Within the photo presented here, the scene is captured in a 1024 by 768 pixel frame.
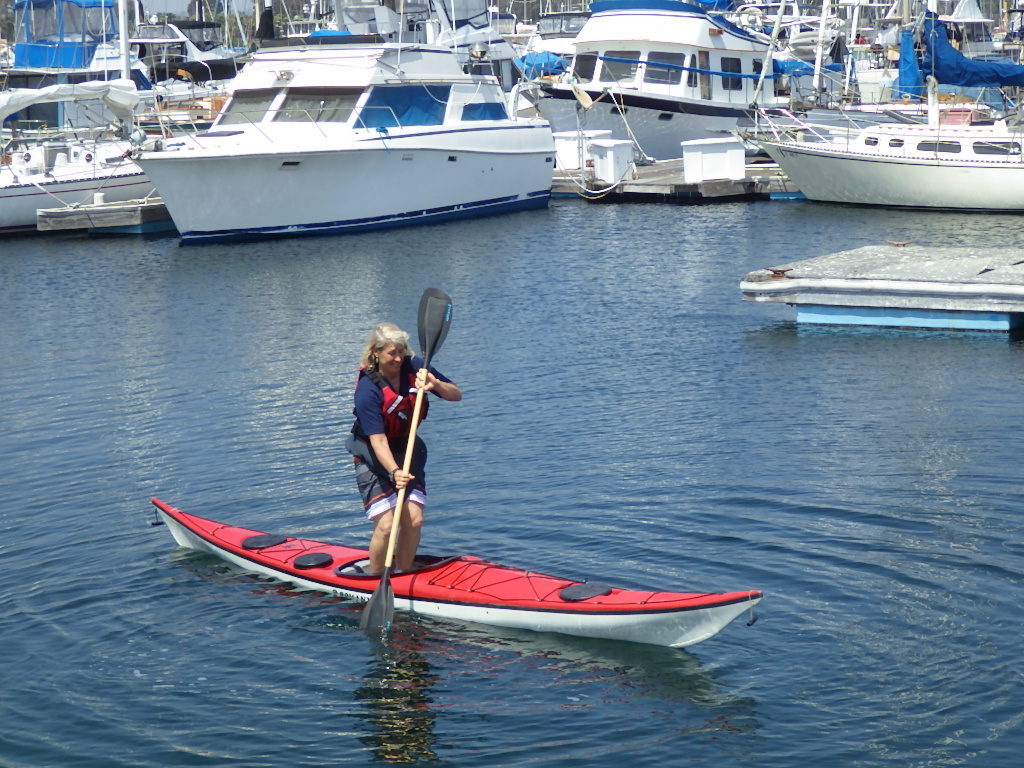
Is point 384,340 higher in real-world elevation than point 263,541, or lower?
higher

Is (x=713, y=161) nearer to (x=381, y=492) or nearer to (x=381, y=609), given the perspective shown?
(x=381, y=492)

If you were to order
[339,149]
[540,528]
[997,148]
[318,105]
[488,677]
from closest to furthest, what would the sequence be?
[488,677] < [540,528] < [339,149] < [997,148] < [318,105]

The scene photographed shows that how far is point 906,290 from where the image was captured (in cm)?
1697

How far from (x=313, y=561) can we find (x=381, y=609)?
994 millimetres

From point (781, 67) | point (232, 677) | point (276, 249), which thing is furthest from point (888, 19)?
point (232, 677)

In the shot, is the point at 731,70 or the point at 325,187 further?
Result: the point at 731,70

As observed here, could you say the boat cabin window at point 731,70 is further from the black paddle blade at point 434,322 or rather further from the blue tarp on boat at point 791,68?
the black paddle blade at point 434,322

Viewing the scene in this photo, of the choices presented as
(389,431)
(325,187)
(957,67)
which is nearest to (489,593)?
(389,431)

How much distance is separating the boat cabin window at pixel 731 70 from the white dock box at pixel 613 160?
269 inches

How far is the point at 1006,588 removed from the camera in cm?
897

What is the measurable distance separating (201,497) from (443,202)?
1945 cm

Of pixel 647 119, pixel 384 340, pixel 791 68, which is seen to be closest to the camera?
pixel 384 340

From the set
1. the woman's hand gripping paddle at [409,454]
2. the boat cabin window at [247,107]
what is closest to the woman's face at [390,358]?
the woman's hand gripping paddle at [409,454]

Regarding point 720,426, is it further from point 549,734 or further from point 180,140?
point 180,140
